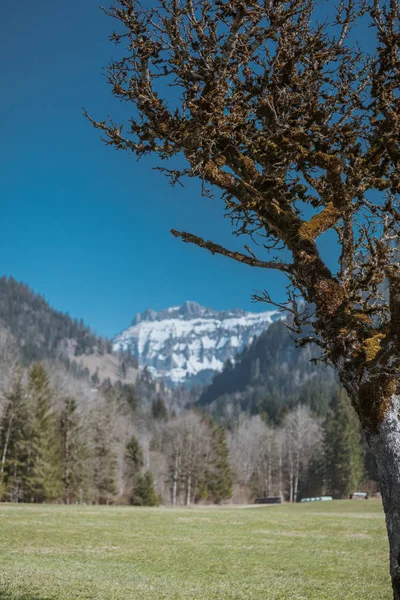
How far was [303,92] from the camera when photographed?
8.74 metres

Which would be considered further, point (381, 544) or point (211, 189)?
point (381, 544)

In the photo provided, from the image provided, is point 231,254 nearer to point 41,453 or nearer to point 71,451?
point 41,453

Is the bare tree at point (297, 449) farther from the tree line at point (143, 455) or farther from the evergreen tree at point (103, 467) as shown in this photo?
the evergreen tree at point (103, 467)

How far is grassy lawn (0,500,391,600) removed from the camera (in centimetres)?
1248

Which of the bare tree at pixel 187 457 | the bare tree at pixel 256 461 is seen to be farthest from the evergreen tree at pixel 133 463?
the bare tree at pixel 256 461

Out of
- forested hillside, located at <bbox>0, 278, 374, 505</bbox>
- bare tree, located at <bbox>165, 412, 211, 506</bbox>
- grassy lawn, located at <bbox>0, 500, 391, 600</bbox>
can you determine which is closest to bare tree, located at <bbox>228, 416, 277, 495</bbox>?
forested hillside, located at <bbox>0, 278, 374, 505</bbox>

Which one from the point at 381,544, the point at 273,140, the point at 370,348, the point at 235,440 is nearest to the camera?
the point at 370,348

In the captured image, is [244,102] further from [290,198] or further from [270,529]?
[270,529]

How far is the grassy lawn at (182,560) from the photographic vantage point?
491 inches

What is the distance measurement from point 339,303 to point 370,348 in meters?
0.76

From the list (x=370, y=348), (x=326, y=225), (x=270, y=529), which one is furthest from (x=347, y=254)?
(x=270, y=529)

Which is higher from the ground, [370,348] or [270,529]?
[370,348]

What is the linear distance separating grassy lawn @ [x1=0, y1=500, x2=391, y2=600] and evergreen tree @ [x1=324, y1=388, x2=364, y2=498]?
184 feet

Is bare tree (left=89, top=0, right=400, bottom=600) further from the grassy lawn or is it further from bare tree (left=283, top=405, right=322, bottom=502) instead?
bare tree (left=283, top=405, right=322, bottom=502)
